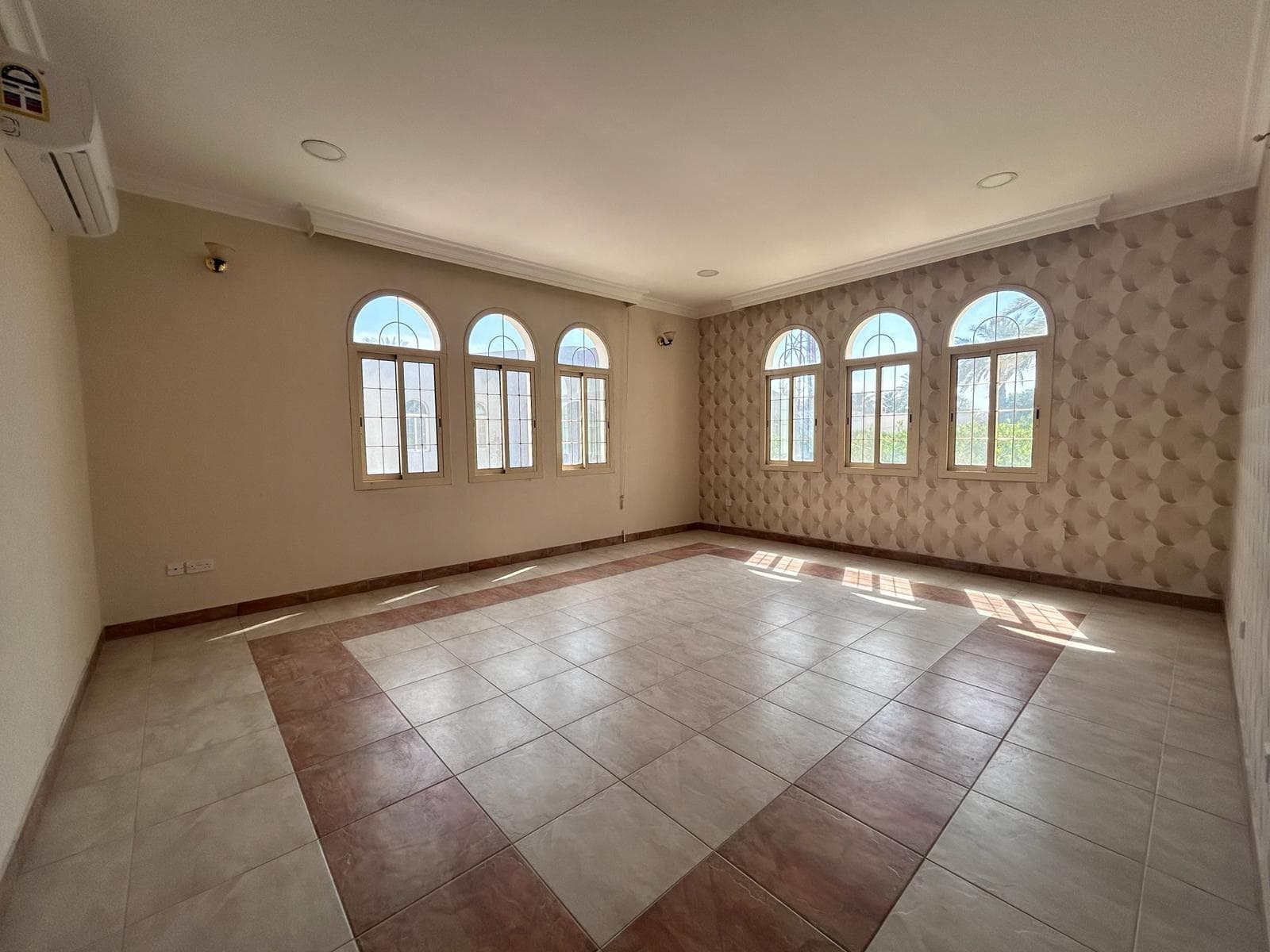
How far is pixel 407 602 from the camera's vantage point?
432 cm

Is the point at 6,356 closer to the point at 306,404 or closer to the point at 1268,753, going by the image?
the point at 306,404

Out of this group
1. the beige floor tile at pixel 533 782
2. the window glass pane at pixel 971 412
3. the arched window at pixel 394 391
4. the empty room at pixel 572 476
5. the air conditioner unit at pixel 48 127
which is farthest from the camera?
the window glass pane at pixel 971 412

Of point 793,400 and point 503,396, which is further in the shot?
point 793,400

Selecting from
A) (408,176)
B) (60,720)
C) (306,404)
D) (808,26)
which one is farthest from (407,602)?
(808,26)

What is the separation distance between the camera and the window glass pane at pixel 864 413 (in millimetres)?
5785

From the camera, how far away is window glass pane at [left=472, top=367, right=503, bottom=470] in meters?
5.32

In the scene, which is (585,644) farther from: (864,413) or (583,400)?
(864,413)

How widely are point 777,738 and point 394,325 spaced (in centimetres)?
455

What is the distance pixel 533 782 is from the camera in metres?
2.04

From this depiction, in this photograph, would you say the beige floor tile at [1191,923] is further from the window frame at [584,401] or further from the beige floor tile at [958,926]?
the window frame at [584,401]

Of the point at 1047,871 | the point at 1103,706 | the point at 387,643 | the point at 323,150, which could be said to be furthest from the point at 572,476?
the point at 1047,871

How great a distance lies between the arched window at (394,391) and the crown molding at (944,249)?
4.01m

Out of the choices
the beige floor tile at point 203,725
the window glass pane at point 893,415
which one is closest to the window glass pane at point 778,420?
the window glass pane at point 893,415

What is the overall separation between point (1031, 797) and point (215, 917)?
2.72m
